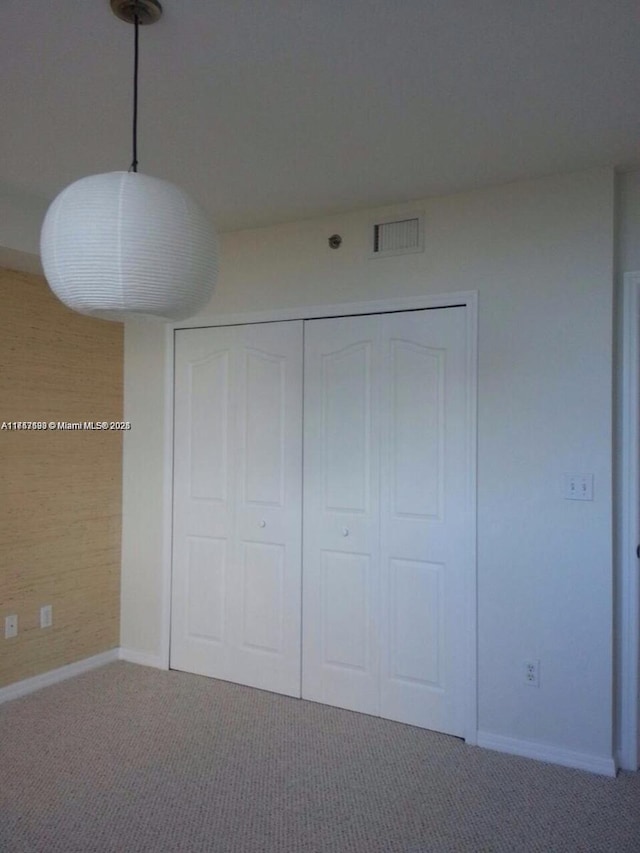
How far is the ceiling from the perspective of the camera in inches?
68.4

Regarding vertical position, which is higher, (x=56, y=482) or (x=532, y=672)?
(x=56, y=482)

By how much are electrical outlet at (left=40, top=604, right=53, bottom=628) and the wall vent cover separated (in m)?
2.61

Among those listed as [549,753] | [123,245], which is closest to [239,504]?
[549,753]

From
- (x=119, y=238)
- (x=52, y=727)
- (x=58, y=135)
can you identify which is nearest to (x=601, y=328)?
(x=119, y=238)

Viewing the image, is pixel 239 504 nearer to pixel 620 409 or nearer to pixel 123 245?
pixel 620 409

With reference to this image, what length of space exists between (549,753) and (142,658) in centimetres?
234

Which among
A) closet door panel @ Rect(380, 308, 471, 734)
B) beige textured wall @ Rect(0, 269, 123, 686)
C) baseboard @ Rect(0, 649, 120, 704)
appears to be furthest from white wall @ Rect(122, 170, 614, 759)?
baseboard @ Rect(0, 649, 120, 704)

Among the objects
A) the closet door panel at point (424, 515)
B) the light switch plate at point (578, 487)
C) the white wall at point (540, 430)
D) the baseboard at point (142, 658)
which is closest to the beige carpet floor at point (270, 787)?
the closet door panel at point (424, 515)

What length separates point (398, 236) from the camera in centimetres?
312

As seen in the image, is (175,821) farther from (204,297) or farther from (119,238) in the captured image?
(119,238)

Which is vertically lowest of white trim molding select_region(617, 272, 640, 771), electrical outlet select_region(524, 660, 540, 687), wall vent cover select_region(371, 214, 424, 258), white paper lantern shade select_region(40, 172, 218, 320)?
electrical outlet select_region(524, 660, 540, 687)

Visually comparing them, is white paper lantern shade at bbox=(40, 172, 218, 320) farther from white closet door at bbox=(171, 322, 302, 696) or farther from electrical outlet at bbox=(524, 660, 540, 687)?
electrical outlet at bbox=(524, 660, 540, 687)

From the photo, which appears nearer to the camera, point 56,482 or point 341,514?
point 341,514

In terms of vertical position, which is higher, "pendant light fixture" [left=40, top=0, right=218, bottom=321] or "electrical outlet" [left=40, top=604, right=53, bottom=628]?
"pendant light fixture" [left=40, top=0, right=218, bottom=321]
